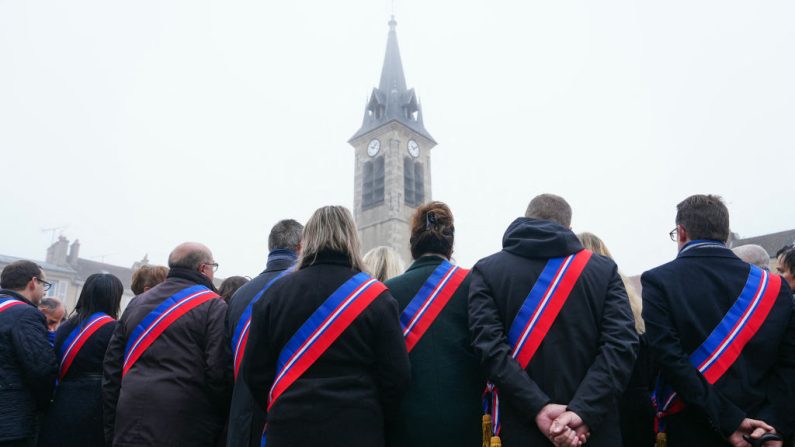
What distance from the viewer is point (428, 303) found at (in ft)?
11.3

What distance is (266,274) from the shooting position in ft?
14.0

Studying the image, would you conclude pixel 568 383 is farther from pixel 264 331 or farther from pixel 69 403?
pixel 69 403

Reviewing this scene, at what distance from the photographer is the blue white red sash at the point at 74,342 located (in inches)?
185

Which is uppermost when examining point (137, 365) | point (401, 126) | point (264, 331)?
point (401, 126)

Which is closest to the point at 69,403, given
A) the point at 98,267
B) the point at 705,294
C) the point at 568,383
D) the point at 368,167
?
the point at 568,383

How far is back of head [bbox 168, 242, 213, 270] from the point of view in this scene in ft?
15.1

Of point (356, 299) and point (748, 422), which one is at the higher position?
point (356, 299)

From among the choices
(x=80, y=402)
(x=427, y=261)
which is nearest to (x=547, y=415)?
(x=427, y=261)

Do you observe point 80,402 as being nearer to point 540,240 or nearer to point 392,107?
point 540,240

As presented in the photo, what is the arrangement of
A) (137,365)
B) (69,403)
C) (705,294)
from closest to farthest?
(705,294)
(137,365)
(69,403)

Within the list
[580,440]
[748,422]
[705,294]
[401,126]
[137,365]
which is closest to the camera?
[580,440]

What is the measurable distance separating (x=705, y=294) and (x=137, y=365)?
12.4ft

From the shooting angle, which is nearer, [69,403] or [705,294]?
[705,294]

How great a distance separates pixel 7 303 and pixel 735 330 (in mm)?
5086
